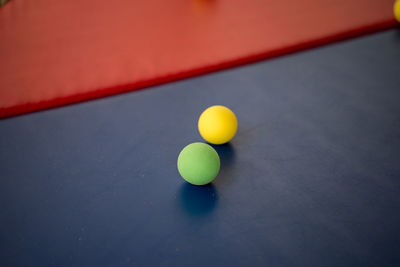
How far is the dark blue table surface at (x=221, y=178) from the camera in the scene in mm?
1429

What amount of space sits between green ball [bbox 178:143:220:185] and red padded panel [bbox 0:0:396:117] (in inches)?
35.5

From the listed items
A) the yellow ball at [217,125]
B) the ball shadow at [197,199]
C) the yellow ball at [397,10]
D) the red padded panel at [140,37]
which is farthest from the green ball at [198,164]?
the yellow ball at [397,10]

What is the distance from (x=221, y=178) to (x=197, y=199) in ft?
0.59

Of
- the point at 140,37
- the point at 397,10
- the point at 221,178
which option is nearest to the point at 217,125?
the point at 221,178

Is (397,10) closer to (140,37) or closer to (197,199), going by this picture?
(140,37)

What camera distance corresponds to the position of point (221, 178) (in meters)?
1.74

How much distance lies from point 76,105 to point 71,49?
644 mm

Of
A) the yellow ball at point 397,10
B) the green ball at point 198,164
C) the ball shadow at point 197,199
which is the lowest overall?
the ball shadow at point 197,199

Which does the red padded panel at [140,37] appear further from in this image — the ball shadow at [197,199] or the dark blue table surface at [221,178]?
the ball shadow at [197,199]

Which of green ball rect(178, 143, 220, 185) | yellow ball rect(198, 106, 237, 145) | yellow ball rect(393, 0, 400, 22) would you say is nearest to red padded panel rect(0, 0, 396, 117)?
yellow ball rect(393, 0, 400, 22)

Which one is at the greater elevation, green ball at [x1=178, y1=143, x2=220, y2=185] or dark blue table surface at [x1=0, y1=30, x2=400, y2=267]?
green ball at [x1=178, y1=143, x2=220, y2=185]

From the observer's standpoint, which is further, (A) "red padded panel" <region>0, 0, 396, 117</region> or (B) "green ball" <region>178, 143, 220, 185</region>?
(A) "red padded panel" <region>0, 0, 396, 117</region>

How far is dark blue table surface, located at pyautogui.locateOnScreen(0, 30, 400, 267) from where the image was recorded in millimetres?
1429

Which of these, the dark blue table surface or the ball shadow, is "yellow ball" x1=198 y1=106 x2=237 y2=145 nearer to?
the dark blue table surface
